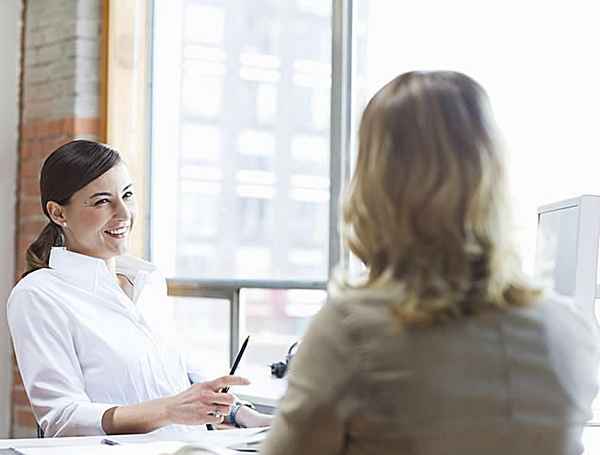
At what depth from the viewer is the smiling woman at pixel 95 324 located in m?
2.36

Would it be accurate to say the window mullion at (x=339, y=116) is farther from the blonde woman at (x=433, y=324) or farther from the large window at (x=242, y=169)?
the blonde woman at (x=433, y=324)

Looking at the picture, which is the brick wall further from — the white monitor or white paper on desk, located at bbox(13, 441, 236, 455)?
the white monitor

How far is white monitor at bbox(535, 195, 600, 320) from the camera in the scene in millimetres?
1972

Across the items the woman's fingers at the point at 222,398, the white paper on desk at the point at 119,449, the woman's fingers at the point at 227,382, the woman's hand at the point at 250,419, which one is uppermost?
the woman's fingers at the point at 227,382

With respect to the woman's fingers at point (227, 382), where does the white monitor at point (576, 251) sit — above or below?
above

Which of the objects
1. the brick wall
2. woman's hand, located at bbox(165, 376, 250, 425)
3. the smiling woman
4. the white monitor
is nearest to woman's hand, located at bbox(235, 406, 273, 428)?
the smiling woman

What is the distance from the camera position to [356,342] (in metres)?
1.13

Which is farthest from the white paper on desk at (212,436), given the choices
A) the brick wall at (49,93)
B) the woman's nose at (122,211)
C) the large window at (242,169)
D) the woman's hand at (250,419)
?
the brick wall at (49,93)

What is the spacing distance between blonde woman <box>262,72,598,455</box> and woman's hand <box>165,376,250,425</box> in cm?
108

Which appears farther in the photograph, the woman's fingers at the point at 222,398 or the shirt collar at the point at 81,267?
the shirt collar at the point at 81,267

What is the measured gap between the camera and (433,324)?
114 cm

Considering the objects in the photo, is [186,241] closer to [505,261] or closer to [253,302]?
[253,302]

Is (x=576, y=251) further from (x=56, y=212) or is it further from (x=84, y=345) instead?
(x=56, y=212)

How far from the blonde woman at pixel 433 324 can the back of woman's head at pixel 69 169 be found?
1537 mm
